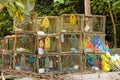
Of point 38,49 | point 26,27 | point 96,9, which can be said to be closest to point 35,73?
point 38,49

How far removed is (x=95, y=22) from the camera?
7.63m

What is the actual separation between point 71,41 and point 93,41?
0.74 meters

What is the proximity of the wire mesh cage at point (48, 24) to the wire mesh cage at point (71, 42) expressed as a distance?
0.86 ft

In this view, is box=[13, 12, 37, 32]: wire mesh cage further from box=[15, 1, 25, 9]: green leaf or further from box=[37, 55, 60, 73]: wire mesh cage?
box=[15, 1, 25, 9]: green leaf

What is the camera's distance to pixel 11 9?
1.03 m

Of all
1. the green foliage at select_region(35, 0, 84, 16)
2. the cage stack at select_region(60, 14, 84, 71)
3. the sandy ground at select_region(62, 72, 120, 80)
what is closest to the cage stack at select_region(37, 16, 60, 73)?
the cage stack at select_region(60, 14, 84, 71)

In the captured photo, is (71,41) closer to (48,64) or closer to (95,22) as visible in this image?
(48,64)

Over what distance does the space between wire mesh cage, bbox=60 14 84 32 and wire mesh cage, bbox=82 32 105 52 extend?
1.01 ft

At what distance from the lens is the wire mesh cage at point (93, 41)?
7359 millimetres

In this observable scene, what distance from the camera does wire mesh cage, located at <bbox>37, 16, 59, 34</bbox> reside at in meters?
6.71

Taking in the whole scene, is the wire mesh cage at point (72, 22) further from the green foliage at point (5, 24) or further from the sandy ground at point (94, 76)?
the green foliage at point (5, 24)

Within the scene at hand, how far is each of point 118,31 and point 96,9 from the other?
46.8 inches

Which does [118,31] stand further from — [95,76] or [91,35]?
[95,76]

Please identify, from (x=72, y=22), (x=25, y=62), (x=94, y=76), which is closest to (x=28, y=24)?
(x=25, y=62)
